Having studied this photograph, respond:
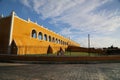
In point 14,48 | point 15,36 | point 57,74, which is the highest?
point 15,36

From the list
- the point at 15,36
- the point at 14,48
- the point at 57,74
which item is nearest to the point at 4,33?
the point at 15,36

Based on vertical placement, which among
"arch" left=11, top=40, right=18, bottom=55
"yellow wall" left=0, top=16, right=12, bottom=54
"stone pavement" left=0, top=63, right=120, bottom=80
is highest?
"yellow wall" left=0, top=16, right=12, bottom=54

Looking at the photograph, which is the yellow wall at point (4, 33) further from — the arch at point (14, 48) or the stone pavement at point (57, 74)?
the stone pavement at point (57, 74)

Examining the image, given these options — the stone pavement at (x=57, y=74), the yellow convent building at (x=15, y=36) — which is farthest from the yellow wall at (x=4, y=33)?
the stone pavement at (x=57, y=74)

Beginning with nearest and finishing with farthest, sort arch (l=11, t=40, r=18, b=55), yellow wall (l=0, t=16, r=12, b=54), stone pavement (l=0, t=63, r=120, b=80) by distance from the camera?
stone pavement (l=0, t=63, r=120, b=80) < arch (l=11, t=40, r=18, b=55) < yellow wall (l=0, t=16, r=12, b=54)

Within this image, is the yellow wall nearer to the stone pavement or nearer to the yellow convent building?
the yellow convent building

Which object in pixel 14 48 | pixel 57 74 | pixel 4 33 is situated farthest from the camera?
pixel 4 33

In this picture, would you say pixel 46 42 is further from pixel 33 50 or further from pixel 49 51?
pixel 33 50

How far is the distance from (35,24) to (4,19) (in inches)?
294

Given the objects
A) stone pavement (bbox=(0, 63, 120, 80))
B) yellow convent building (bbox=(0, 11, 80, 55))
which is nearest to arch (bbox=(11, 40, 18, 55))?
yellow convent building (bbox=(0, 11, 80, 55))

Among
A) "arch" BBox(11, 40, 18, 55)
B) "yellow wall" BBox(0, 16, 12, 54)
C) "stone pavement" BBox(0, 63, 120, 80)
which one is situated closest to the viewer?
"stone pavement" BBox(0, 63, 120, 80)

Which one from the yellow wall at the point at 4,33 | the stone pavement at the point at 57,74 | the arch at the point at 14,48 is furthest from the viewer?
the yellow wall at the point at 4,33

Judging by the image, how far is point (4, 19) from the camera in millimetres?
28188

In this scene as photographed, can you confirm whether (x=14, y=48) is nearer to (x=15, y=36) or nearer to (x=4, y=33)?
(x=15, y=36)
